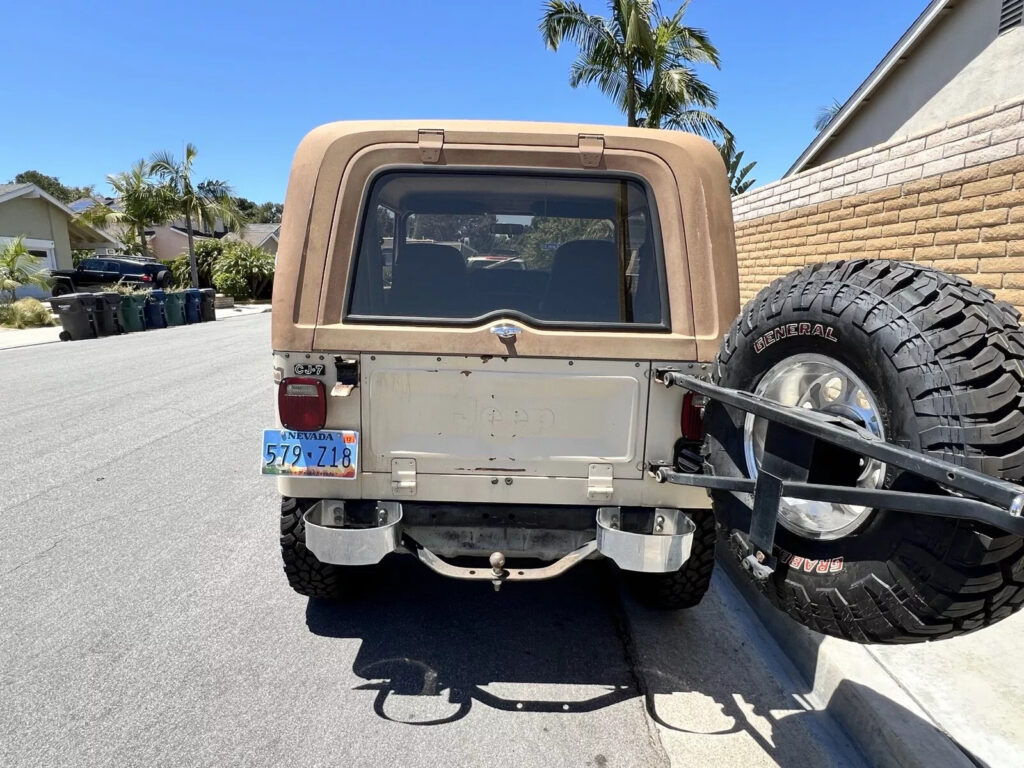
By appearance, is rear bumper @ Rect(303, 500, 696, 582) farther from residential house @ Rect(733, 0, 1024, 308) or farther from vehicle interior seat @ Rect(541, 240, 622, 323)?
residential house @ Rect(733, 0, 1024, 308)

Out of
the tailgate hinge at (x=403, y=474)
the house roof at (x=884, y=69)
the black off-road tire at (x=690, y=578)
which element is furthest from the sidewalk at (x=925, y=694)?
the house roof at (x=884, y=69)

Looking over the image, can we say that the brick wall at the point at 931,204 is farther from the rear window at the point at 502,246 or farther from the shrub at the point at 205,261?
the shrub at the point at 205,261

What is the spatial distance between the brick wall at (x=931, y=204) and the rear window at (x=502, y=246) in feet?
10.3

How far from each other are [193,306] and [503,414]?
22496mm

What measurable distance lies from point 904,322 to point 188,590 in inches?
143

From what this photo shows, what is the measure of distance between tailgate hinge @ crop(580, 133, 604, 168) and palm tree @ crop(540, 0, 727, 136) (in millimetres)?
13977

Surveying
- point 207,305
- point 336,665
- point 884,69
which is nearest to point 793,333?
point 336,665

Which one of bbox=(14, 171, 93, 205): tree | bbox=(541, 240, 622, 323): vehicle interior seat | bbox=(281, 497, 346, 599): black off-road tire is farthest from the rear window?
bbox=(14, 171, 93, 205): tree

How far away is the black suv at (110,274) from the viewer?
1039 inches

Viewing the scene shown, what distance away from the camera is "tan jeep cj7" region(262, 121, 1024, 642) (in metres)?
2.23

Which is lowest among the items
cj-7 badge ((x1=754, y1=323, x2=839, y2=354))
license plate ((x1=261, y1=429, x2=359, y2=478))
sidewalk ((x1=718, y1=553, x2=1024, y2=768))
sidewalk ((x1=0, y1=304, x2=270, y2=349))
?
sidewalk ((x1=0, y1=304, x2=270, y2=349))

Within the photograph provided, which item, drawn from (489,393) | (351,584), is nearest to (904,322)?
(489,393)

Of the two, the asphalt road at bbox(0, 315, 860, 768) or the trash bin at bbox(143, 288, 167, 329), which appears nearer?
the asphalt road at bbox(0, 315, 860, 768)

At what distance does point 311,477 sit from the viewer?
8.77ft
